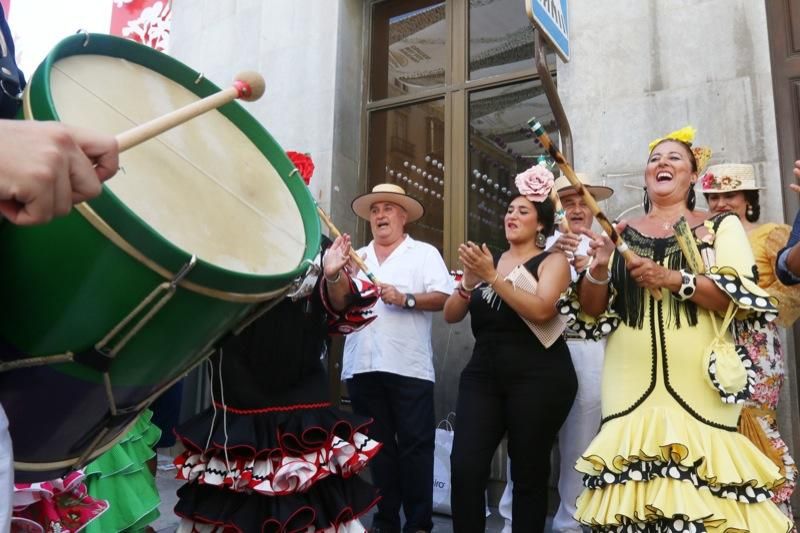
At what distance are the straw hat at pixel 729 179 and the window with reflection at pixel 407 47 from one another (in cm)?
273

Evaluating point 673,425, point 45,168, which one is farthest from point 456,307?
point 45,168

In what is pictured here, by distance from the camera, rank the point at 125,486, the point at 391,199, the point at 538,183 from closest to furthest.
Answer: the point at 538,183 < the point at 125,486 < the point at 391,199

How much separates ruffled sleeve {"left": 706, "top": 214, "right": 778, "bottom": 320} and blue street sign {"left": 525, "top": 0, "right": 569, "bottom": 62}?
59.7 inches

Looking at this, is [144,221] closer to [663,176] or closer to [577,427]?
[663,176]

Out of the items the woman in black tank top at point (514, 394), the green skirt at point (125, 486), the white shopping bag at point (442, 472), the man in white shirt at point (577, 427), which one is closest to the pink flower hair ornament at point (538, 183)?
the woman in black tank top at point (514, 394)

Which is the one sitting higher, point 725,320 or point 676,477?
point 725,320

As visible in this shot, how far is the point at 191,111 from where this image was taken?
1263 millimetres

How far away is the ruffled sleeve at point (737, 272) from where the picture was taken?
2.38m

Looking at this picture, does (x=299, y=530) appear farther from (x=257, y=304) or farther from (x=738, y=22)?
(x=738, y=22)

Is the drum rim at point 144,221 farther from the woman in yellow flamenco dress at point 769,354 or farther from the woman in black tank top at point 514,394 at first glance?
the woman in yellow flamenco dress at point 769,354

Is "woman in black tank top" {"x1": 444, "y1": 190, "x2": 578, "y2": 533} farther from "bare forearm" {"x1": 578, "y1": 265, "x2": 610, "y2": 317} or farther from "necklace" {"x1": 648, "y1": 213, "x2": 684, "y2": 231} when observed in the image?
"necklace" {"x1": 648, "y1": 213, "x2": 684, "y2": 231}

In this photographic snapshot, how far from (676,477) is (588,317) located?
2.41 feet

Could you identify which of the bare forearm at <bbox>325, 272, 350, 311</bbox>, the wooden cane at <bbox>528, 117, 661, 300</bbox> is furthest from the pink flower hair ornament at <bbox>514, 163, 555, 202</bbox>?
the bare forearm at <bbox>325, 272, 350, 311</bbox>

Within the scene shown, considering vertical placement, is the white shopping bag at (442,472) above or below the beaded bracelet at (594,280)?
below
